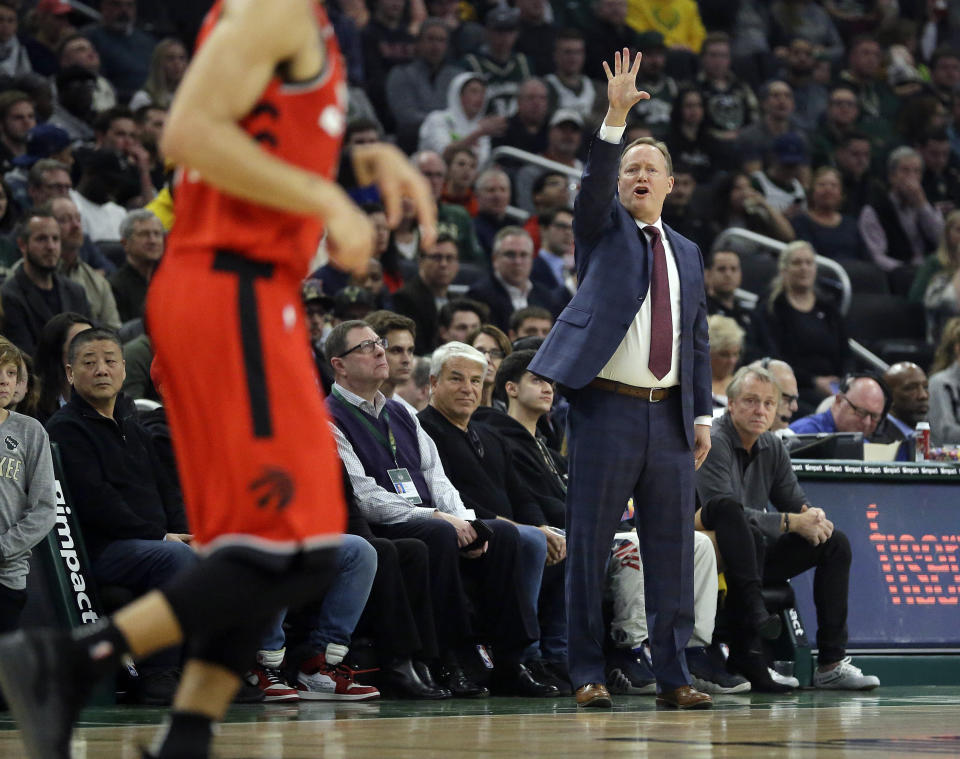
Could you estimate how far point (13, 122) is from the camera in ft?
36.6

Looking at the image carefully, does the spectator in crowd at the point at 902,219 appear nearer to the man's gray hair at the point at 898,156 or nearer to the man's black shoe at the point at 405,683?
the man's gray hair at the point at 898,156

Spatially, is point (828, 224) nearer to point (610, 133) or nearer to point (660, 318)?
point (660, 318)

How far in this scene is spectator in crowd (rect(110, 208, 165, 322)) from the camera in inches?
371

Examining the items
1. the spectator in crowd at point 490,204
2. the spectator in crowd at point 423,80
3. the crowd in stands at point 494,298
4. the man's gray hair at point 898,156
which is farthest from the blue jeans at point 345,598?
the man's gray hair at point 898,156

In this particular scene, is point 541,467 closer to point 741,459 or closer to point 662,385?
point 741,459

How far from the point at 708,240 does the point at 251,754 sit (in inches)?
413

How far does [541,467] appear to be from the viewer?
8.30 meters

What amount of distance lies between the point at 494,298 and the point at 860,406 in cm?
266

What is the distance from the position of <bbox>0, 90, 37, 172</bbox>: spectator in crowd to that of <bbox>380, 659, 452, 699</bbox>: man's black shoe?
5.67m

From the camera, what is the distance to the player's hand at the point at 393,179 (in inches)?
126

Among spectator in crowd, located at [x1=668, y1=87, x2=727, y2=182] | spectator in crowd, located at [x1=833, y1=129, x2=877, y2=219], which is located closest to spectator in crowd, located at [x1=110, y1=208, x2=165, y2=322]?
spectator in crowd, located at [x1=668, y1=87, x2=727, y2=182]

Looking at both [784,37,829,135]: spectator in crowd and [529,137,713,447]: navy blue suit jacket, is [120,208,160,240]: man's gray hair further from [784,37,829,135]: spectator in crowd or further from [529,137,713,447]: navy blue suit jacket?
[784,37,829,135]: spectator in crowd

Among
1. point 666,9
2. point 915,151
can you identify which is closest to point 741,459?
point 915,151

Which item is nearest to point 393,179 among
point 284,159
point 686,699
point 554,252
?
point 284,159
